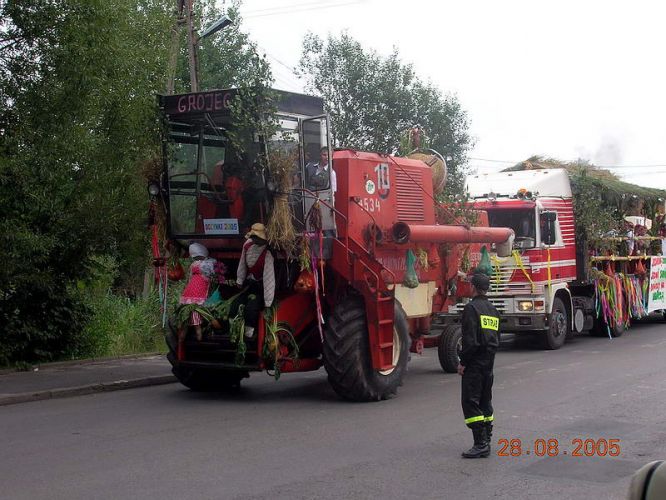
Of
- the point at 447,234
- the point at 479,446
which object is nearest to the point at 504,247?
the point at 447,234

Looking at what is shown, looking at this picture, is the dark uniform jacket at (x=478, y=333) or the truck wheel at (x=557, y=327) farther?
the truck wheel at (x=557, y=327)

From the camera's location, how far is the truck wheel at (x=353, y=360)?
10.2 metres

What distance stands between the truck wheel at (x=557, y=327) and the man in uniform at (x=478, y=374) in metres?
8.83

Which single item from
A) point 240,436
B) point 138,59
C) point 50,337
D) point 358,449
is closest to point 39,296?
point 50,337

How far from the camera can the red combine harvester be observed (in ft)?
33.6

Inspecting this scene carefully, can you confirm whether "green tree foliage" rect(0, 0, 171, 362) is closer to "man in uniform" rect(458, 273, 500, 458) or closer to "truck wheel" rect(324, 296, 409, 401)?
"truck wheel" rect(324, 296, 409, 401)

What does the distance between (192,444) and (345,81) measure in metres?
21.9

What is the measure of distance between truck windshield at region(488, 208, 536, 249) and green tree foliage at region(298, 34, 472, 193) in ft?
37.3

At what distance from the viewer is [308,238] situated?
1016cm

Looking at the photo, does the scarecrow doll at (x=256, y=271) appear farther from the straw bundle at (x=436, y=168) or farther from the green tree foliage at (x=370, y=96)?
the green tree foliage at (x=370, y=96)

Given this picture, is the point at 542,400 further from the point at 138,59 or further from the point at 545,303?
the point at 138,59

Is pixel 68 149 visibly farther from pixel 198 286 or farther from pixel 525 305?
pixel 525 305

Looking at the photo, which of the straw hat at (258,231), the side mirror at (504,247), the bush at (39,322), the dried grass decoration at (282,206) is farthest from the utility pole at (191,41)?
the straw hat at (258,231)
